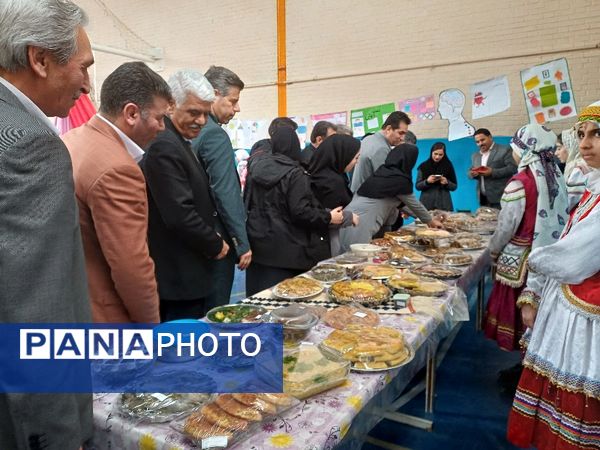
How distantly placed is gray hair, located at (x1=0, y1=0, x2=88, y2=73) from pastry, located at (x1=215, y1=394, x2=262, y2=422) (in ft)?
2.57

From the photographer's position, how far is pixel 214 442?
855 millimetres

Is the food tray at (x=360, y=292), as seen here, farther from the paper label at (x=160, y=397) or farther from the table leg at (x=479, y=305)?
the table leg at (x=479, y=305)

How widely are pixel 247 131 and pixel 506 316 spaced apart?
20.2 feet

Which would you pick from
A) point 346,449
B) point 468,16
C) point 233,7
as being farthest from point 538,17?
point 346,449

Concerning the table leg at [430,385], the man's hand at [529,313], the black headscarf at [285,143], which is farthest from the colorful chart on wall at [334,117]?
the man's hand at [529,313]

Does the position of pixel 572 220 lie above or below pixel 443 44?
below

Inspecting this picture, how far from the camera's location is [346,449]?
1.09 m

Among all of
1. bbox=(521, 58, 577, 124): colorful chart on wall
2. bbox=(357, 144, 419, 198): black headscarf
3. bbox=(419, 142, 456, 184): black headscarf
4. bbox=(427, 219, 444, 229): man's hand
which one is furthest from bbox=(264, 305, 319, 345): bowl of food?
bbox=(521, 58, 577, 124): colorful chart on wall

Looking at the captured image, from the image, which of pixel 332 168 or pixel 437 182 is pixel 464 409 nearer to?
pixel 332 168

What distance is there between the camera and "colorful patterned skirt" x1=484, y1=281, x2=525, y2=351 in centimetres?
238

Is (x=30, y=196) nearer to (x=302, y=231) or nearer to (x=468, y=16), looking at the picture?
(x=302, y=231)

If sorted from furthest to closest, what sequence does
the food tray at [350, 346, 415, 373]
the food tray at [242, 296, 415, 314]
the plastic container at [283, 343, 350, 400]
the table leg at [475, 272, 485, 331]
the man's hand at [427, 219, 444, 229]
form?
the table leg at [475, 272, 485, 331], the man's hand at [427, 219, 444, 229], the food tray at [242, 296, 415, 314], the food tray at [350, 346, 415, 373], the plastic container at [283, 343, 350, 400]

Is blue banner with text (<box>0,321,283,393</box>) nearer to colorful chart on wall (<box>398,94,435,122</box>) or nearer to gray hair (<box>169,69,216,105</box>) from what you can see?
gray hair (<box>169,69,216,105</box>)

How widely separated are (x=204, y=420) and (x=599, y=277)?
50.8 inches
